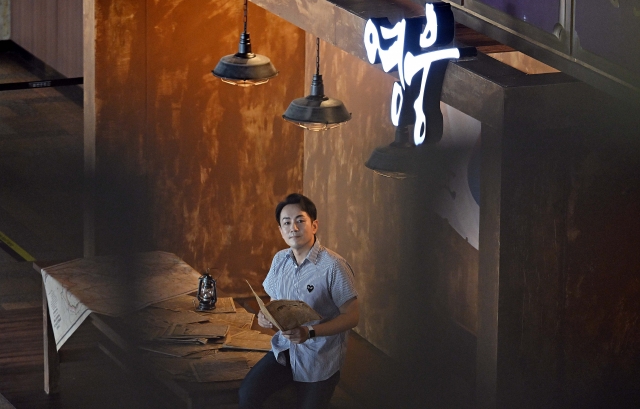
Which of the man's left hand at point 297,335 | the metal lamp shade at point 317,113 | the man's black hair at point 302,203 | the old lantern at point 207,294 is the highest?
the metal lamp shade at point 317,113

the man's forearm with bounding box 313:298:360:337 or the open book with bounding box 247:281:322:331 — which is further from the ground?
the open book with bounding box 247:281:322:331

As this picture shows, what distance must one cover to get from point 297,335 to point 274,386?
0.30 metres

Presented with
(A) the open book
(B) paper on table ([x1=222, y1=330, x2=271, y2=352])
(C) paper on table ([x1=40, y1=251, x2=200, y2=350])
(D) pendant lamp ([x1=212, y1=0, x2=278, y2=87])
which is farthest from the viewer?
(D) pendant lamp ([x1=212, y1=0, x2=278, y2=87])

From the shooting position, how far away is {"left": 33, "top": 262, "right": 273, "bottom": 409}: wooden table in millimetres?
1858

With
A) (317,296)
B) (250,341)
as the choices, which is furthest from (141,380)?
(250,341)

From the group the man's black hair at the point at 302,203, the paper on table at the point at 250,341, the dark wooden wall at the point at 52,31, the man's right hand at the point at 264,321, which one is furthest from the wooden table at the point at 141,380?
the dark wooden wall at the point at 52,31

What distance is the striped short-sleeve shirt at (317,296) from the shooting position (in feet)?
12.6

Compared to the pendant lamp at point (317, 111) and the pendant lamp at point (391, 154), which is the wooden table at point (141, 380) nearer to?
the pendant lamp at point (391, 154)

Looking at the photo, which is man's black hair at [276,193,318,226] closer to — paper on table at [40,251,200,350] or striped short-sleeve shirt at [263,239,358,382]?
striped short-sleeve shirt at [263,239,358,382]

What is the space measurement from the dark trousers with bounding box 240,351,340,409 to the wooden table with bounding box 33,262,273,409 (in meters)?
0.08

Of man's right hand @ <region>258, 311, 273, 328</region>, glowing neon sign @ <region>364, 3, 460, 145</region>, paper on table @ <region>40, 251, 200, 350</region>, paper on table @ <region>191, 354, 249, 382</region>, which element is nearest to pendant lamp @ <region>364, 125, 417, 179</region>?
glowing neon sign @ <region>364, 3, 460, 145</region>

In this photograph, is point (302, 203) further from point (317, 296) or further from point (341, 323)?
point (341, 323)

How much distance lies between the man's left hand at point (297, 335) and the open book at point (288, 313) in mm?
22

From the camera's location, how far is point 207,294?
4695 millimetres
